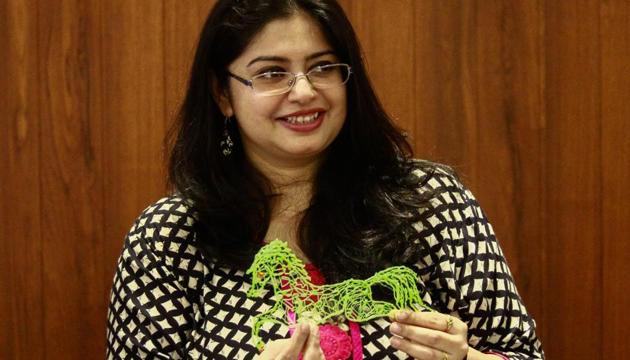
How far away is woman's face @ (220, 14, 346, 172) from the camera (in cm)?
126

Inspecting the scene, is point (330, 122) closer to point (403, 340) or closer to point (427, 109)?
point (403, 340)

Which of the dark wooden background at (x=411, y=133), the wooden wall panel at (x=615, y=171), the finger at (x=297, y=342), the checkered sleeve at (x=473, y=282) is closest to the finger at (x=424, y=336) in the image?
the finger at (x=297, y=342)

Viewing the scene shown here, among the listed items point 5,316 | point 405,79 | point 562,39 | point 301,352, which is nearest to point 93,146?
point 5,316

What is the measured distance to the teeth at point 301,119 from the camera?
1269 mm

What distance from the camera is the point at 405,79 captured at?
1828 millimetres

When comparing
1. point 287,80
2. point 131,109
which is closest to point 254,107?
point 287,80

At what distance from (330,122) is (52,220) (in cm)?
81

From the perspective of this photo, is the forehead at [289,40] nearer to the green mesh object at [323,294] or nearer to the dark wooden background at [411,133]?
the green mesh object at [323,294]

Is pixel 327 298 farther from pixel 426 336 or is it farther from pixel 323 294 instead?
pixel 426 336

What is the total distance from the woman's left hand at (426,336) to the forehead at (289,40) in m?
0.45

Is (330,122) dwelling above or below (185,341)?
above

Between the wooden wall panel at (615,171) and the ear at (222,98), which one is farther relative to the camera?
the wooden wall panel at (615,171)

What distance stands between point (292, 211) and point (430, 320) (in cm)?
37

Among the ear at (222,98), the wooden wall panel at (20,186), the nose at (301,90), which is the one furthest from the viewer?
the wooden wall panel at (20,186)
